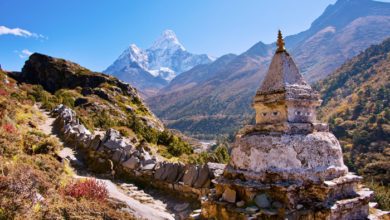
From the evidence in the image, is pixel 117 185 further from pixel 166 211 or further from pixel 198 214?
pixel 198 214

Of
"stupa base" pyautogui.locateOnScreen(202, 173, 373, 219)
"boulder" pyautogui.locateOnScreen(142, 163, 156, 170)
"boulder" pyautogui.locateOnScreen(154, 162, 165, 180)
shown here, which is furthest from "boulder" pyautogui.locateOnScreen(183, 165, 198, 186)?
"stupa base" pyautogui.locateOnScreen(202, 173, 373, 219)

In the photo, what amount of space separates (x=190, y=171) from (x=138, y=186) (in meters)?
2.88

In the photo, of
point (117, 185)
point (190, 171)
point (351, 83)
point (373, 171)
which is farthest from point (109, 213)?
point (351, 83)

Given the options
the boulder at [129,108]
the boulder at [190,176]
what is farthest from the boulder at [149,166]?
the boulder at [129,108]

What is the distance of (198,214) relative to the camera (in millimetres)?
6457

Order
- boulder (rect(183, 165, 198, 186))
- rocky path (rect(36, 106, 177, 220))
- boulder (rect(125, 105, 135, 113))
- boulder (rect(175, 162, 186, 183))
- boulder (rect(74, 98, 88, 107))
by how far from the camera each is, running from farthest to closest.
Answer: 1. boulder (rect(125, 105, 135, 113))
2. boulder (rect(74, 98, 88, 107))
3. boulder (rect(175, 162, 186, 183))
4. boulder (rect(183, 165, 198, 186))
5. rocky path (rect(36, 106, 177, 220))

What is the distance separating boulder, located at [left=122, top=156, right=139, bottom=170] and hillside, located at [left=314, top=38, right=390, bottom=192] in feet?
→ 141

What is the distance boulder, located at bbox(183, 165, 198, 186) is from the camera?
8.44m

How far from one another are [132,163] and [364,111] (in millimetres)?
90267

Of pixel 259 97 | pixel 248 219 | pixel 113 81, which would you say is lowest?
pixel 248 219

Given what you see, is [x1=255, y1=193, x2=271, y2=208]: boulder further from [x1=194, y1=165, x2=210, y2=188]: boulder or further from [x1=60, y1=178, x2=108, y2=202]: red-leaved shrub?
[x1=60, y1=178, x2=108, y2=202]: red-leaved shrub

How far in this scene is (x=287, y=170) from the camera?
5.61m

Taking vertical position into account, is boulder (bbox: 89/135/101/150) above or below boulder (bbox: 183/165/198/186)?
above

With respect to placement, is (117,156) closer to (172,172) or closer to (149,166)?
(149,166)
